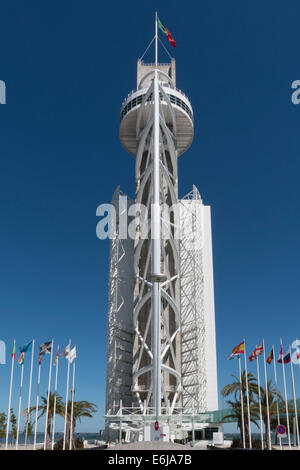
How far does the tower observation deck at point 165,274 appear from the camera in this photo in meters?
46.7

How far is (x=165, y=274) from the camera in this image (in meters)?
45.0

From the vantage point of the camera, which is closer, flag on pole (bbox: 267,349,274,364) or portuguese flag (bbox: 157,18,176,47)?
flag on pole (bbox: 267,349,274,364)

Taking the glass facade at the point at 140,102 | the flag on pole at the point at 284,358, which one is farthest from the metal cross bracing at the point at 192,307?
the flag on pole at the point at 284,358

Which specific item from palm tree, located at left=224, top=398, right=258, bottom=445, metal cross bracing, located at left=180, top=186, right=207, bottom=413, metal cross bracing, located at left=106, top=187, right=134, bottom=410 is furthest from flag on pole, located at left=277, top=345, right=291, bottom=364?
metal cross bracing, located at left=106, top=187, right=134, bottom=410

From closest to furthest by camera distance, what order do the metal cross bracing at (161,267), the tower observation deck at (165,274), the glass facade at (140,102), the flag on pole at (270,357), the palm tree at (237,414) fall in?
the flag on pole at (270,357), the palm tree at (237,414), the metal cross bracing at (161,267), the tower observation deck at (165,274), the glass facade at (140,102)

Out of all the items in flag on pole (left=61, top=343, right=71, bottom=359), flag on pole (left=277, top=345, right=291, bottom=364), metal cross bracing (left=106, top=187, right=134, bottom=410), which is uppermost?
metal cross bracing (left=106, top=187, right=134, bottom=410)

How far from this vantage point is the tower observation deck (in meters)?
46.7

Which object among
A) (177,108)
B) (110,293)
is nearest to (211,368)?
(110,293)

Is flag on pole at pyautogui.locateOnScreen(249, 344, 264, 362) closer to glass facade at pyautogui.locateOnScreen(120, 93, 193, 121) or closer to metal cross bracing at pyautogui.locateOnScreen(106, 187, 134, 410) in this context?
metal cross bracing at pyautogui.locateOnScreen(106, 187, 134, 410)

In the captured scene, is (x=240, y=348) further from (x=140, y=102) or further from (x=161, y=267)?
(x=140, y=102)

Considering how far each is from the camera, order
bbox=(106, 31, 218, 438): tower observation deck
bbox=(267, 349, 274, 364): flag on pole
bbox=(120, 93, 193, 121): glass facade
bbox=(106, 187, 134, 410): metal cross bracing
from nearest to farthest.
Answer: bbox=(267, 349, 274, 364): flag on pole → bbox=(106, 31, 218, 438): tower observation deck → bbox=(106, 187, 134, 410): metal cross bracing → bbox=(120, 93, 193, 121): glass facade

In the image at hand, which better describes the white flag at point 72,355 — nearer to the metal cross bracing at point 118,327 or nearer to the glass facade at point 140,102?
the metal cross bracing at point 118,327

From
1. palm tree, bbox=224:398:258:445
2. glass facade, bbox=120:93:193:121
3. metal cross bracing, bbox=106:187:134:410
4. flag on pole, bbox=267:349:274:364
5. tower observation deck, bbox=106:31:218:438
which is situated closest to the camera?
flag on pole, bbox=267:349:274:364
